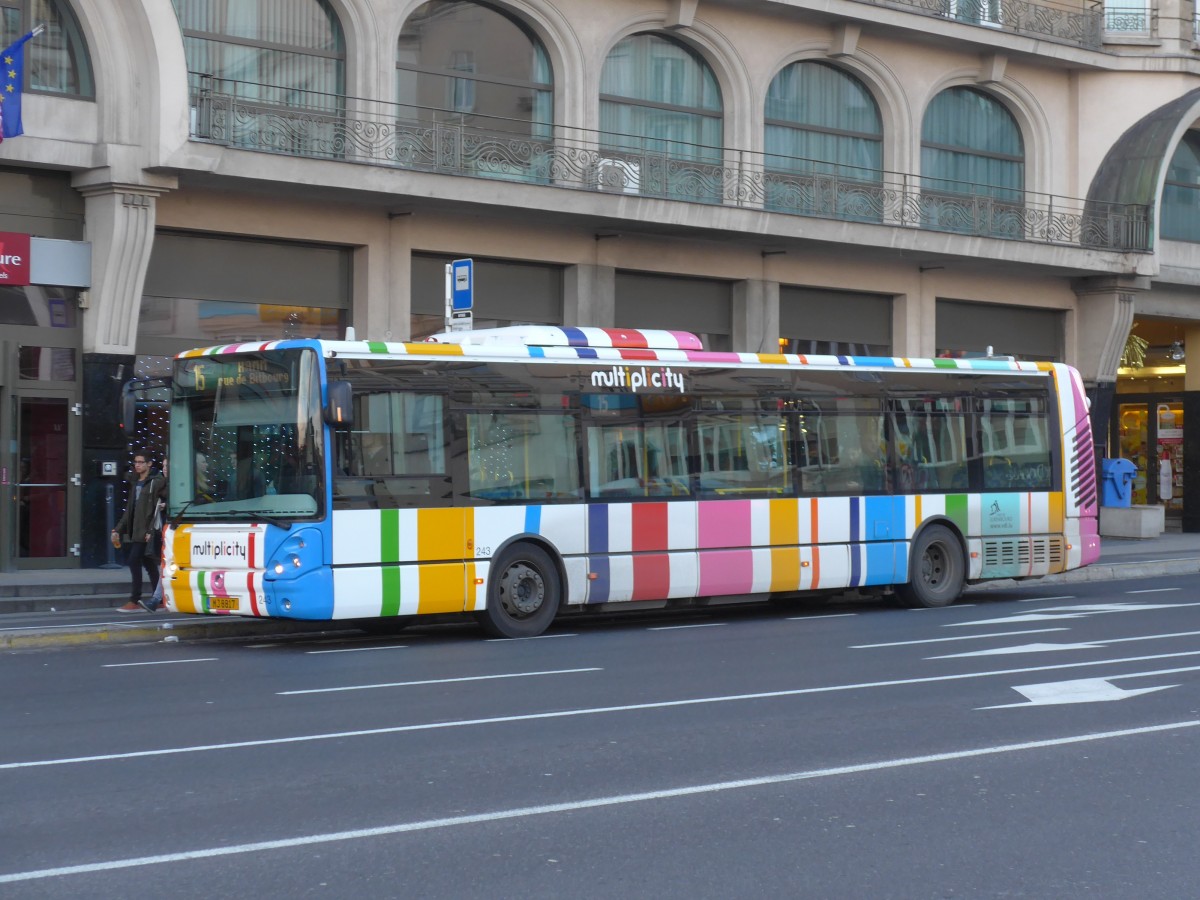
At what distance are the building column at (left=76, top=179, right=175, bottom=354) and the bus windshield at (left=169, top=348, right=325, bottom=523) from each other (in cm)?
661

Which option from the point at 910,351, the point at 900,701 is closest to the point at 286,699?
the point at 900,701

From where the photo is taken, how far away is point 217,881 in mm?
5980

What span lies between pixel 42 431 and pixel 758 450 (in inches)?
392

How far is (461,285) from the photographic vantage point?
20734 millimetres

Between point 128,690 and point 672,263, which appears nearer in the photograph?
point 128,690

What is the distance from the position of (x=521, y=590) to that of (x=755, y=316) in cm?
1368

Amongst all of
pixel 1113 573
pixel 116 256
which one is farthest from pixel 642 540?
pixel 1113 573

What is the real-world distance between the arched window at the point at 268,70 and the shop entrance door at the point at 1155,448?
822 inches

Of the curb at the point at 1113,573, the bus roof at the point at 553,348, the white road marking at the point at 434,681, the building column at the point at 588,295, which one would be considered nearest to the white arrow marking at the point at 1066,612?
the bus roof at the point at 553,348

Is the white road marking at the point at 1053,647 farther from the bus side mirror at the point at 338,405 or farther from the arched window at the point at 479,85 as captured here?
the arched window at the point at 479,85

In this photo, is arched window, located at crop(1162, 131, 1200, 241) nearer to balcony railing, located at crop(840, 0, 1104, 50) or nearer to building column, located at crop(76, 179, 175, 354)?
balcony railing, located at crop(840, 0, 1104, 50)

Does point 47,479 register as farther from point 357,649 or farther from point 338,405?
point 338,405

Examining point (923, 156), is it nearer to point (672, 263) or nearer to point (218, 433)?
point (672, 263)

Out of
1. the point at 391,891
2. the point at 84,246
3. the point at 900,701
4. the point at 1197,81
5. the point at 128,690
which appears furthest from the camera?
the point at 1197,81
